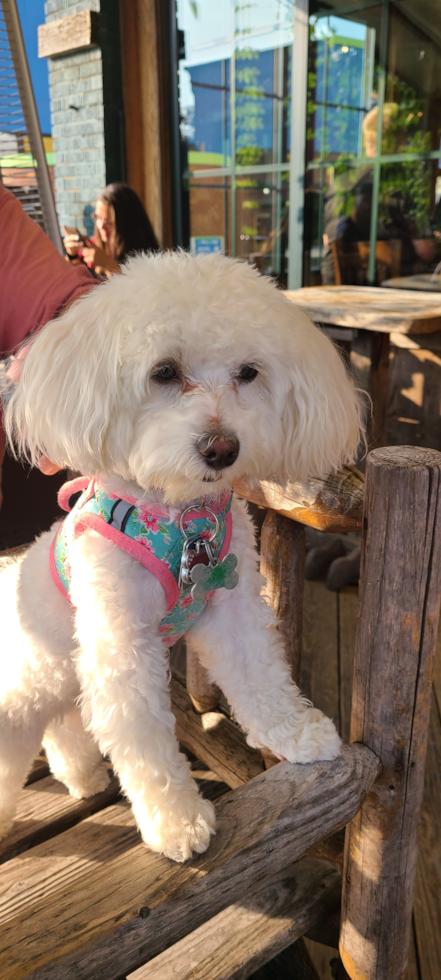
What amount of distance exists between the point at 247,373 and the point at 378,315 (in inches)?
58.8

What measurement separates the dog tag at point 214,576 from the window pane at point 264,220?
286 cm

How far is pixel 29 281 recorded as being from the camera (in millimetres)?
1170

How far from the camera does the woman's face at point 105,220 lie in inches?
130

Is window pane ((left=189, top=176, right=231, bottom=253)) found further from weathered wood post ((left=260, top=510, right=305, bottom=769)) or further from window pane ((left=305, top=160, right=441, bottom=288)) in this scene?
weathered wood post ((left=260, top=510, right=305, bottom=769))

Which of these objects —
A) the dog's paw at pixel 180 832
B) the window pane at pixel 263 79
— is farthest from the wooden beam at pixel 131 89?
the dog's paw at pixel 180 832

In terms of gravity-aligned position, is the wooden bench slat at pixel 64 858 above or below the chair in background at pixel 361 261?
below

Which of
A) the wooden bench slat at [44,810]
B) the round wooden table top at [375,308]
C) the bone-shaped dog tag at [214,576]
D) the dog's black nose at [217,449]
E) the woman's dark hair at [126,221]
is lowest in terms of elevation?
the wooden bench slat at [44,810]

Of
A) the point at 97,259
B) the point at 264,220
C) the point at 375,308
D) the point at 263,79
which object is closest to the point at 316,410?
the point at 375,308

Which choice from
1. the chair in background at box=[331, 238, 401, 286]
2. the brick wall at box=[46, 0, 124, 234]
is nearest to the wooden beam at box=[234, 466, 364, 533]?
the chair in background at box=[331, 238, 401, 286]

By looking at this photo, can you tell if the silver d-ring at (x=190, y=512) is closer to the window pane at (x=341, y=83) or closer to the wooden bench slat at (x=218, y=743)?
the wooden bench slat at (x=218, y=743)

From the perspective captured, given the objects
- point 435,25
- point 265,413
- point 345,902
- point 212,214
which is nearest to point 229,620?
point 265,413

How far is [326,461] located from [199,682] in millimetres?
861

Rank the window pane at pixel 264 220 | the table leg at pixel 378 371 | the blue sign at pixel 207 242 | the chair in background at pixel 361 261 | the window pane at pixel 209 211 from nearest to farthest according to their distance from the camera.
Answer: the table leg at pixel 378 371 < the chair in background at pixel 361 261 < the window pane at pixel 264 220 < the window pane at pixel 209 211 < the blue sign at pixel 207 242

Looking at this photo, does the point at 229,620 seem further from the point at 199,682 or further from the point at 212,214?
the point at 212,214
